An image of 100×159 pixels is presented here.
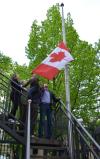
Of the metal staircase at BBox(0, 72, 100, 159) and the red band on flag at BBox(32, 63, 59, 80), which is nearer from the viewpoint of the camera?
the metal staircase at BBox(0, 72, 100, 159)

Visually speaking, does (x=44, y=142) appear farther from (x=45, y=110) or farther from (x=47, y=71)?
(x=47, y=71)

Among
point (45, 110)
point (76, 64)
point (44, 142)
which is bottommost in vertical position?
point (44, 142)

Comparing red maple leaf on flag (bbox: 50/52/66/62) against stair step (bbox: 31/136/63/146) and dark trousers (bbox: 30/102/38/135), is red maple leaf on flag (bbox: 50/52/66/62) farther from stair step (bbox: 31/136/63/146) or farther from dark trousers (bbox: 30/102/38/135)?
stair step (bbox: 31/136/63/146)

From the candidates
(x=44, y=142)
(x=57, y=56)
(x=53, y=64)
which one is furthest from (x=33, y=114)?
(x=57, y=56)

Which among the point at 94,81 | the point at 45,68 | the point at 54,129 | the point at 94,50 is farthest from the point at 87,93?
the point at 54,129

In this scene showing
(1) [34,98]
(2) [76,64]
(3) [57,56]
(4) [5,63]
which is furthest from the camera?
(4) [5,63]

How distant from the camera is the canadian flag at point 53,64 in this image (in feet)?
36.6

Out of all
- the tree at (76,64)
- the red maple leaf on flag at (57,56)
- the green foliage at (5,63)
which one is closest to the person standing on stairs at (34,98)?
the red maple leaf on flag at (57,56)

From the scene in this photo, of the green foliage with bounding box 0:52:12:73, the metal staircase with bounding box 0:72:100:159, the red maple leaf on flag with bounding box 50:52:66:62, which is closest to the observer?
the metal staircase with bounding box 0:72:100:159

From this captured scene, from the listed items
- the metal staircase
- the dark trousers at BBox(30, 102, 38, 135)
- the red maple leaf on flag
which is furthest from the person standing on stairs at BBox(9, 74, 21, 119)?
the red maple leaf on flag

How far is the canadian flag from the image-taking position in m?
11.1

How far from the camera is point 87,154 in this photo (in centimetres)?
828

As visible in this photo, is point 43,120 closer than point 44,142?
No

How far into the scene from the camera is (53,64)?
1146cm
